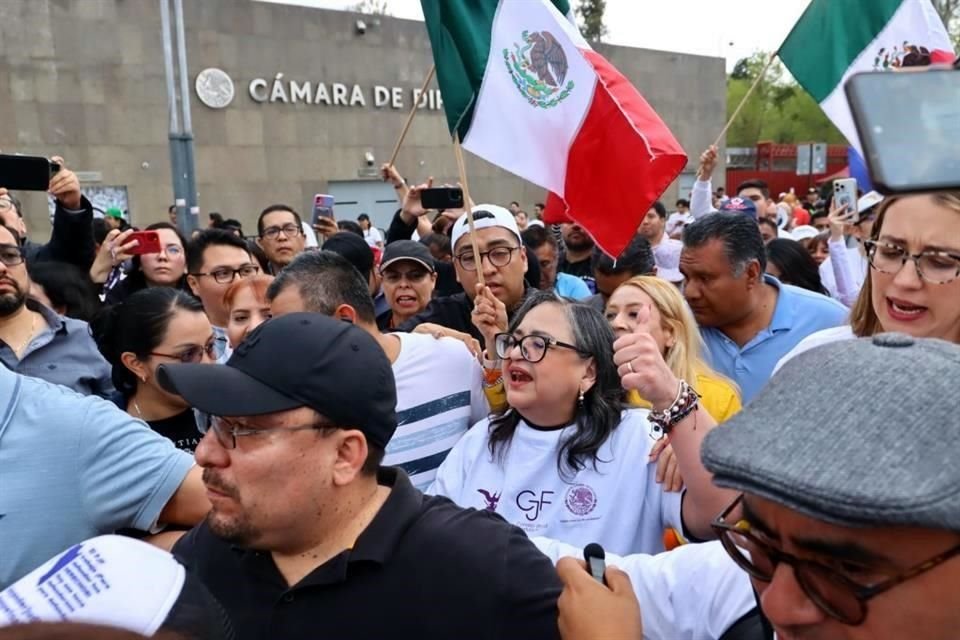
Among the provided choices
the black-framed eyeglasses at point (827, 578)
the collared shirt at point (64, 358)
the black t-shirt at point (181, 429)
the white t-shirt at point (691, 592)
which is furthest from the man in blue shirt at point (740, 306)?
the collared shirt at point (64, 358)

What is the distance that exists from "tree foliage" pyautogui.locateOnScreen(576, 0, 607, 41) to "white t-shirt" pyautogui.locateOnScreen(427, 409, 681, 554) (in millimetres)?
43315

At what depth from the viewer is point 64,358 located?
3473 mm

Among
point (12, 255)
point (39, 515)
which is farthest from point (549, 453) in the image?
point (12, 255)

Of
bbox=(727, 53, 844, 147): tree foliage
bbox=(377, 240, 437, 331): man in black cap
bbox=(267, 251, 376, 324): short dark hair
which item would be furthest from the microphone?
bbox=(727, 53, 844, 147): tree foliage

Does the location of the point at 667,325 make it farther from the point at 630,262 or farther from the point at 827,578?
the point at 827,578

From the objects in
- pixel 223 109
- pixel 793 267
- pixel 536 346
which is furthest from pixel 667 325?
pixel 223 109

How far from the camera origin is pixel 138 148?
1642 centimetres

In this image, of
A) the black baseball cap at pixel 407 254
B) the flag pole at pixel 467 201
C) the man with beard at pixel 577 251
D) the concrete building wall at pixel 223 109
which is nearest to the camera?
the flag pole at pixel 467 201

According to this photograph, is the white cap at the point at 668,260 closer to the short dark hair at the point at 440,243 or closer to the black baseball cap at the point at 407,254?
the black baseball cap at the point at 407,254

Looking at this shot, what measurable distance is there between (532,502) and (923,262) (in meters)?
1.26

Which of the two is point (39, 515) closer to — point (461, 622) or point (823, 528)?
point (461, 622)

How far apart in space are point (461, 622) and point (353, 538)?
29 centimetres

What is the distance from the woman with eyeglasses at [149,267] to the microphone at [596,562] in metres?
4.03

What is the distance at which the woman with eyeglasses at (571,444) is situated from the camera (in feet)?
7.25
